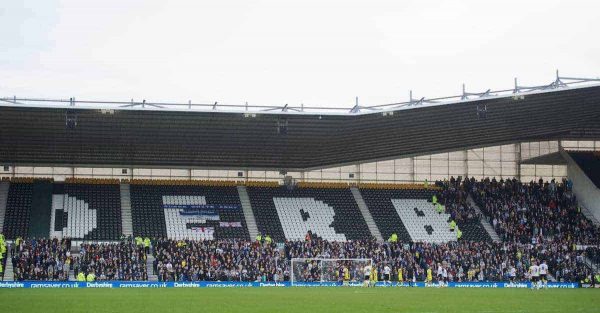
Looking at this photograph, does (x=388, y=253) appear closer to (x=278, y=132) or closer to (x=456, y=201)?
(x=278, y=132)

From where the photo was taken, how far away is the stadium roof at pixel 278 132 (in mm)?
44125

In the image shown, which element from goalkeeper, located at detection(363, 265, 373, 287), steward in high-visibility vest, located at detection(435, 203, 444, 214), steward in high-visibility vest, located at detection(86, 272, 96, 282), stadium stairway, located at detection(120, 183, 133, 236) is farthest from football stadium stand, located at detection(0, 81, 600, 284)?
goalkeeper, located at detection(363, 265, 373, 287)

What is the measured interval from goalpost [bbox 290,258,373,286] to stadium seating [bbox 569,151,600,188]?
18985 millimetres

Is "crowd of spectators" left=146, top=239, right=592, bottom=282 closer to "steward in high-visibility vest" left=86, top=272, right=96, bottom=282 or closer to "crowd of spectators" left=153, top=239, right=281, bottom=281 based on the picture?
"crowd of spectators" left=153, top=239, right=281, bottom=281

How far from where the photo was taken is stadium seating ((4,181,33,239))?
47750 millimetres

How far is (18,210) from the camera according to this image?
49.7 m

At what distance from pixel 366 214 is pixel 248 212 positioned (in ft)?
24.9

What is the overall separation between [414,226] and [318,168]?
7.59m

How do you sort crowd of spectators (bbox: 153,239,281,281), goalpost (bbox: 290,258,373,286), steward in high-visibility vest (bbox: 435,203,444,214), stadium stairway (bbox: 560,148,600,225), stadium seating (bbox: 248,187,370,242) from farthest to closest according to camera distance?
steward in high-visibility vest (bbox: 435,203,444,214) < stadium stairway (bbox: 560,148,600,225) < stadium seating (bbox: 248,187,370,242) < goalpost (bbox: 290,258,373,286) < crowd of spectators (bbox: 153,239,281,281)

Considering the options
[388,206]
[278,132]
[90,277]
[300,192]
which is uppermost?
[278,132]

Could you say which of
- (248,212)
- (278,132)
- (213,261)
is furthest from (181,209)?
(278,132)

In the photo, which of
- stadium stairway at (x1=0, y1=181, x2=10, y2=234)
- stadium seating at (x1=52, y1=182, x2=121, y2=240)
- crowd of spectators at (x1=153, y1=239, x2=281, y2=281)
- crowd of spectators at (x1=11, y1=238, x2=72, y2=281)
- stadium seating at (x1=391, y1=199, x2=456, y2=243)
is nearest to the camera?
crowd of spectators at (x1=11, y1=238, x2=72, y2=281)

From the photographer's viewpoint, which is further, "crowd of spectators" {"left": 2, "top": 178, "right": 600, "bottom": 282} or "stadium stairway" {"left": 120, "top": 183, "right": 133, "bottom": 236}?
"stadium stairway" {"left": 120, "top": 183, "right": 133, "bottom": 236}

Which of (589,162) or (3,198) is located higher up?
(589,162)
